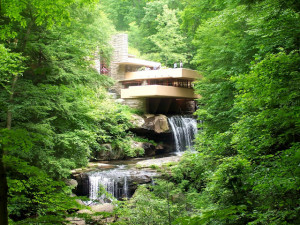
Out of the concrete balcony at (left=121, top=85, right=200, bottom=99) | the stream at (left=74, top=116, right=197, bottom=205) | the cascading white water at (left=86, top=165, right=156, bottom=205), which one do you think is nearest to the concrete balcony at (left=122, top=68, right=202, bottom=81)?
the concrete balcony at (left=121, top=85, right=200, bottom=99)

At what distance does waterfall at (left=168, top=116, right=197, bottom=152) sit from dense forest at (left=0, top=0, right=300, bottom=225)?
14.4 feet

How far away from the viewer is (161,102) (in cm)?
2383

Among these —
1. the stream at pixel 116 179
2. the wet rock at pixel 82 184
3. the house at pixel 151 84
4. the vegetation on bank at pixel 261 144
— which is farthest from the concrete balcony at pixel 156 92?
the vegetation on bank at pixel 261 144

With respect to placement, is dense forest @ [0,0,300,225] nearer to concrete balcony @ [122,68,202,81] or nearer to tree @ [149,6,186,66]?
concrete balcony @ [122,68,202,81]

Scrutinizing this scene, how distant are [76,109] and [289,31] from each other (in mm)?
7333

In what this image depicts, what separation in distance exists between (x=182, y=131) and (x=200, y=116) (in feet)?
26.2

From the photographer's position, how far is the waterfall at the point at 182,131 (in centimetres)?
2019

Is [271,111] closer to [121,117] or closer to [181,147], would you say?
[121,117]

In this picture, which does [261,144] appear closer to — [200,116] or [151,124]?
[200,116]

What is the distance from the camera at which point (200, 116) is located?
41.3ft

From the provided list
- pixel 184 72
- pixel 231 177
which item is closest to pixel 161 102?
pixel 184 72

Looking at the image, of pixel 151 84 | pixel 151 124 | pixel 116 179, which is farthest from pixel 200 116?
pixel 151 84

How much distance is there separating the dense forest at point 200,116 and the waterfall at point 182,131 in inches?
173

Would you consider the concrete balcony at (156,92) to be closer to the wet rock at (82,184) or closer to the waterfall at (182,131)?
the waterfall at (182,131)
